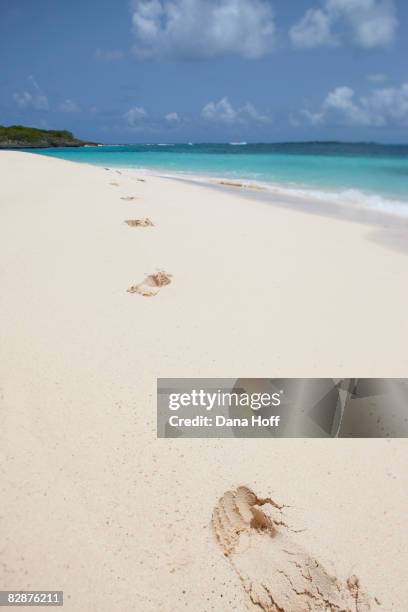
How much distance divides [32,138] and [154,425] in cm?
8761

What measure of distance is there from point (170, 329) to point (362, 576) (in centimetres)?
182

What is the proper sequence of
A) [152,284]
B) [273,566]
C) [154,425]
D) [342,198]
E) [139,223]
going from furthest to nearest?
[342,198] → [139,223] → [152,284] → [154,425] → [273,566]

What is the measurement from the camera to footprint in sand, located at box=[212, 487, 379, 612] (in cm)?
135

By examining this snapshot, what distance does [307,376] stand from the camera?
7.89 ft

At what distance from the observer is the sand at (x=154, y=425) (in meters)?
1.43

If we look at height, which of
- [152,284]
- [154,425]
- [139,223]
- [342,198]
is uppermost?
[342,198]

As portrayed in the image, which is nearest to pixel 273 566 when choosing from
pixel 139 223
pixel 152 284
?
pixel 152 284

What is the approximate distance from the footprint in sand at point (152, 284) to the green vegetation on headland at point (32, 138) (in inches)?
2849

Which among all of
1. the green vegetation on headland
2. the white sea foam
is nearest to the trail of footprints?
the white sea foam

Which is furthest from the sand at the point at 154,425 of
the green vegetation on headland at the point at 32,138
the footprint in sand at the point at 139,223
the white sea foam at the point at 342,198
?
the green vegetation on headland at the point at 32,138

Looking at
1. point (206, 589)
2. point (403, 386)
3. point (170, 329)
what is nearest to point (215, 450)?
point (206, 589)

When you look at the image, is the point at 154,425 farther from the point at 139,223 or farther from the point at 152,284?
the point at 139,223

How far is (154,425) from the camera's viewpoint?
6.53 feet

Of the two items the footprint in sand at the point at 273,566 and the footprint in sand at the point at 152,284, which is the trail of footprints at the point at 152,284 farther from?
the footprint in sand at the point at 273,566
